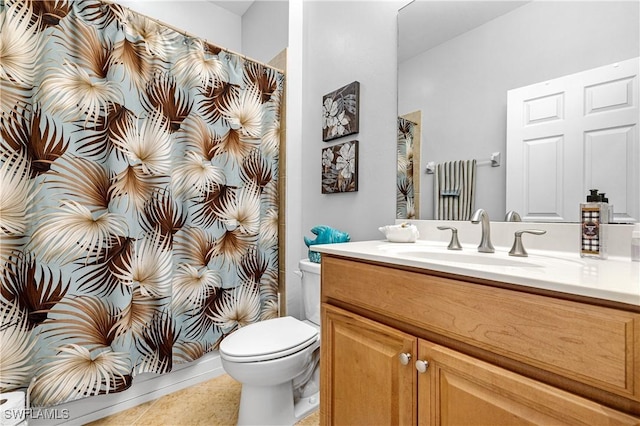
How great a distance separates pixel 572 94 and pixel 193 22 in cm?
255

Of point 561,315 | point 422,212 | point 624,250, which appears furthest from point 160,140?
point 624,250

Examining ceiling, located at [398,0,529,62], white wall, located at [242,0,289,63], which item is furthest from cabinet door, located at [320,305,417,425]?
white wall, located at [242,0,289,63]

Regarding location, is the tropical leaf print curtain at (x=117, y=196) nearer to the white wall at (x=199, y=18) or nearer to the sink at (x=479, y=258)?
the white wall at (x=199, y=18)

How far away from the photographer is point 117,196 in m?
1.41

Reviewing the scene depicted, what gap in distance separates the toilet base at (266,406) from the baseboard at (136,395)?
523 millimetres

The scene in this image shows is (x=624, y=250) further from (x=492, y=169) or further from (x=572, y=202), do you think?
(x=492, y=169)

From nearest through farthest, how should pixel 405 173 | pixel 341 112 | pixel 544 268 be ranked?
pixel 544 268, pixel 405 173, pixel 341 112

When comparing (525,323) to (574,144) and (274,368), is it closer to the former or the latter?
(574,144)

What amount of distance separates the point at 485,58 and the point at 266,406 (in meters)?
1.70

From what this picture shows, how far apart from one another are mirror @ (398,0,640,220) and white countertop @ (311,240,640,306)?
21 centimetres

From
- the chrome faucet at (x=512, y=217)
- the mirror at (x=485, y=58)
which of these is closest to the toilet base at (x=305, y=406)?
the mirror at (x=485, y=58)

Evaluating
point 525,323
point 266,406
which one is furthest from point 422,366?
point 266,406

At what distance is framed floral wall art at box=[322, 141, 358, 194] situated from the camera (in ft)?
5.32

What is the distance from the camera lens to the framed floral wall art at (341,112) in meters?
1.61
